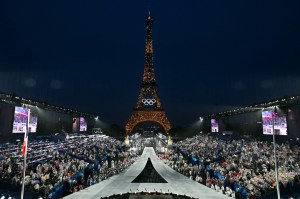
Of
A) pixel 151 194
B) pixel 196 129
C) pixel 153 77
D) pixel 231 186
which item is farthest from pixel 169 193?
pixel 196 129

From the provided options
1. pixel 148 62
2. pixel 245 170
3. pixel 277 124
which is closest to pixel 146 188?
pixel 245 170

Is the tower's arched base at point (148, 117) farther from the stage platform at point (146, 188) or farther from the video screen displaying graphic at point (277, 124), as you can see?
the stage platform at point (146, 188)

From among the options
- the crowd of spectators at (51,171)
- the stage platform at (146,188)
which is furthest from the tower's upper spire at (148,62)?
the stage platform at (146,188)

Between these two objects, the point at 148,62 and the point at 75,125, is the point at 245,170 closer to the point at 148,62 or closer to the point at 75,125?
the point at 75,125

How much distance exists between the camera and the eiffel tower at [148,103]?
74125 mm

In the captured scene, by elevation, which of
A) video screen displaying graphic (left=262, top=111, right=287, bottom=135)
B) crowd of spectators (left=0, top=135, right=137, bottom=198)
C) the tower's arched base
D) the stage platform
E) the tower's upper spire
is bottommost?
the stage platform

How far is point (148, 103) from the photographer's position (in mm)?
77938

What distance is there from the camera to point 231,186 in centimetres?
2341

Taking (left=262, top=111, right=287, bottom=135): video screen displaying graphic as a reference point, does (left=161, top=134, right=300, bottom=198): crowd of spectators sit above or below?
below

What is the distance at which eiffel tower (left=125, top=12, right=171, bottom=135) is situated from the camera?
74.1m

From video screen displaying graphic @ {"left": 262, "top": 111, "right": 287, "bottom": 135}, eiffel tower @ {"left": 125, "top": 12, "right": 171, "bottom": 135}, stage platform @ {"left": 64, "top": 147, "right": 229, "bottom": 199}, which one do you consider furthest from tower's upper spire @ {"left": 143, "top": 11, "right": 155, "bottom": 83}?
stage platform @ {"left": 64, "top": 147, "right": 229, "bottom": 199}

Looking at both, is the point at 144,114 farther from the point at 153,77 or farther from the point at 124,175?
the point at 124,175

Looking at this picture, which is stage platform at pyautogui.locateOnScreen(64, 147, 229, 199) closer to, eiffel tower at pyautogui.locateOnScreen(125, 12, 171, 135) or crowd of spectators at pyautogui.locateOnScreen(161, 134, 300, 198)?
crowd of spectators at pyautogui.locateOnScreen(161, 134, 300, 198)

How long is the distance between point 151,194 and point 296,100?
94.9ft
